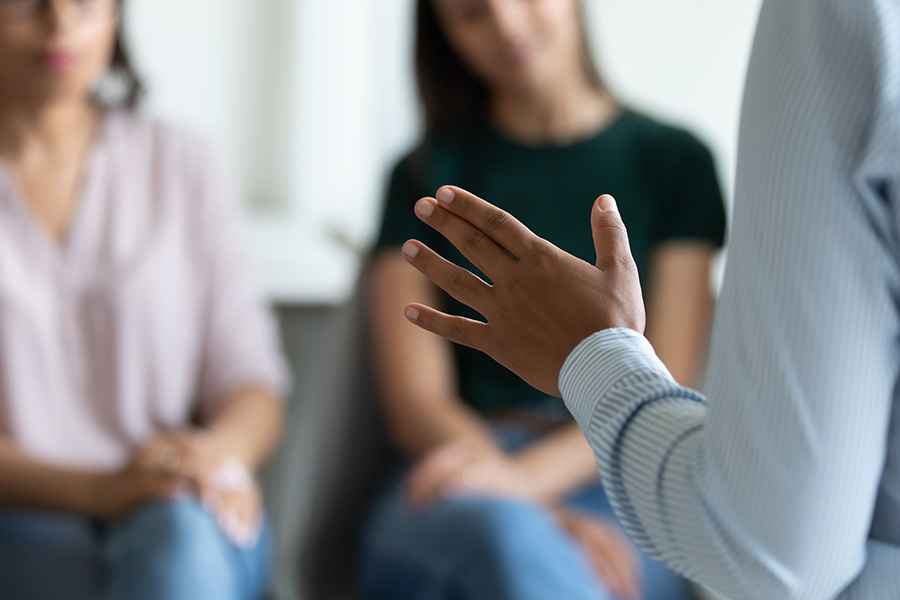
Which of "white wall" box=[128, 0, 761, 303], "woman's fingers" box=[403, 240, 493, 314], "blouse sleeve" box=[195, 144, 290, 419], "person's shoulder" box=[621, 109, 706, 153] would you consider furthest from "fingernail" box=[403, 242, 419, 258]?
"white wall" box=[128, 0, 761, 303]

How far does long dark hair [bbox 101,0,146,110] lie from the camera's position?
0.84m

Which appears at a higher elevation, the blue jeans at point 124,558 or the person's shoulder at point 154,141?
the person's shoulder at point 154,141

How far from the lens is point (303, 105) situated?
1389 millimetres

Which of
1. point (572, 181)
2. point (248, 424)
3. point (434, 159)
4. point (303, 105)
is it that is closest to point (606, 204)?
point (572, 181)

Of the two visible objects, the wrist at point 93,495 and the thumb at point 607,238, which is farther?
the wrist at point 93,495

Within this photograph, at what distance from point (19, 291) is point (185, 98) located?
639 millimetres

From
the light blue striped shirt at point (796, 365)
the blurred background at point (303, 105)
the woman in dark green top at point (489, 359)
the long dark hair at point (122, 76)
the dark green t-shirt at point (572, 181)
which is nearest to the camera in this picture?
the light blue striped shirt at point (796, 365)

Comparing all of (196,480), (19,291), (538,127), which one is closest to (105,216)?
(19,291)

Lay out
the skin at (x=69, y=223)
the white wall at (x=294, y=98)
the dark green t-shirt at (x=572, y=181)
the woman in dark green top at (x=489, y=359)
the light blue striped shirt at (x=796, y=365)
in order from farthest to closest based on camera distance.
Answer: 1. the white wall at (x=294, y=98)
2. the skin at (x=69, y=223)
3. the woman in dark green top at (x=489, y=359)
4. the dark green t-shirt at (x=572, y=181)
5. the light blue striped shirt at (x=796, y=365)

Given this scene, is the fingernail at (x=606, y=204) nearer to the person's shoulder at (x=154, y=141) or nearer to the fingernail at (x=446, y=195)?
the fingernail at (x=446, y=195)

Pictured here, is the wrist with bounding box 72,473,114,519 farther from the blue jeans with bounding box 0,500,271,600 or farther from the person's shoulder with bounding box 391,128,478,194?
the person's shoulder with bounding box 391,128,478,194

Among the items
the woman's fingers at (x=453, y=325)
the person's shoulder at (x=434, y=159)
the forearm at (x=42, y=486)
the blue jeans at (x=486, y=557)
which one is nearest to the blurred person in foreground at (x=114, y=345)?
the forearm at (x=42, y=486)

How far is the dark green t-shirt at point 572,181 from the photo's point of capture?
0.42 metres

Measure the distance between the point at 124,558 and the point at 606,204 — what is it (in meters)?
0.51
